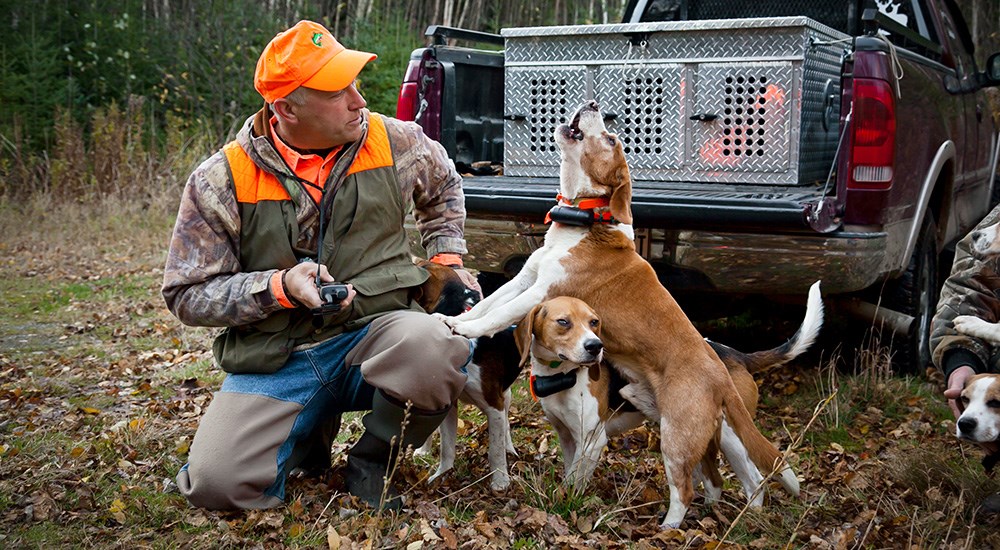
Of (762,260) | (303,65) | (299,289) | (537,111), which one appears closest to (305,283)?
(299,289)

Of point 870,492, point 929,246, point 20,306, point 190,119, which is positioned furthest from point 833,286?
point 190,119

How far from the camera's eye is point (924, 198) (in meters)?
5.10

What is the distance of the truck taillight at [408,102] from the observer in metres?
5.38

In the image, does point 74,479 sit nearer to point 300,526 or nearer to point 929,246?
point 300,526

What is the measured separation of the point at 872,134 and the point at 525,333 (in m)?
2.02

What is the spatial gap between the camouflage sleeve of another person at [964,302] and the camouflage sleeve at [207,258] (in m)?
2.53

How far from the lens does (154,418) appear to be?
181 inches

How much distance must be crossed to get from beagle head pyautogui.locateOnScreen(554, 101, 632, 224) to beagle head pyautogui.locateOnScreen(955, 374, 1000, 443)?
4.60ft

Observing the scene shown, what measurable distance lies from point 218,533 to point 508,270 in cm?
224

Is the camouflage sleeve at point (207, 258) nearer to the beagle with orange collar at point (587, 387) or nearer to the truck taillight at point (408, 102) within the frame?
the beagle with orange collar at point (587, 387)

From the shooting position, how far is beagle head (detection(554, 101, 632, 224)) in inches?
150

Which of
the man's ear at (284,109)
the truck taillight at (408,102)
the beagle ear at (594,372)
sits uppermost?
the truck taillight at (408,102)

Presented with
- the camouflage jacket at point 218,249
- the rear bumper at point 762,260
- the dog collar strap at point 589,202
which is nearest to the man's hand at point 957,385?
the rear bumper at point 762,260

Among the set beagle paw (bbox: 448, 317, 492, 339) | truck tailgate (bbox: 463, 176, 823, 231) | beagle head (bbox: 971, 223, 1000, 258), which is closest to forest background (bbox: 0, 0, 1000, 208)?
truck tailgate (bbox: 463, 176, 823, 231)
